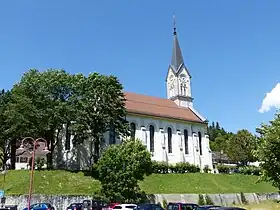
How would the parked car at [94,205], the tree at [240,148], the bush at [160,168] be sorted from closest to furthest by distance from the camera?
the parked car at [94,205], the bush at [160,168], the tree at [240,148]

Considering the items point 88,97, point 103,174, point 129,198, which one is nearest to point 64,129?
point 88,97

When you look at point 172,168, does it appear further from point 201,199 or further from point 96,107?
point 96,107

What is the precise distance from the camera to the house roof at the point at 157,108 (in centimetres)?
6450

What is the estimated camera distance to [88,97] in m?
49.2

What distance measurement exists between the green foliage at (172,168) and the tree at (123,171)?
1669cm

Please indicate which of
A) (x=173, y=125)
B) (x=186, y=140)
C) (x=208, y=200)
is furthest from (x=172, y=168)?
(x=208, y=200)

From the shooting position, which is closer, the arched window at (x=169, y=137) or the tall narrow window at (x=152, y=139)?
the tall narrow window at (x=152, y=139)

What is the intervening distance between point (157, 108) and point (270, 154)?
49175 millimetres

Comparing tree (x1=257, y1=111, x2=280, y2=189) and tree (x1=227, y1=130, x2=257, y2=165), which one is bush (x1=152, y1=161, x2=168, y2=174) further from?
tree (x1=227, y1=130, x2=257, y2=165)

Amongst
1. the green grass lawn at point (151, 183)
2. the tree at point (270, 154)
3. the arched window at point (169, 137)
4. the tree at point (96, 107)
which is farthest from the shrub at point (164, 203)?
the arched window at point (169, 137)

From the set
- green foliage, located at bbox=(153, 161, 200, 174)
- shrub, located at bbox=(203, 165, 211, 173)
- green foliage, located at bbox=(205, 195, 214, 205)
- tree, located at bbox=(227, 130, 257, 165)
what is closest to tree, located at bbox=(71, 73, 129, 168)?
green foliage, located at bbox=(153, 161, 200, 174)

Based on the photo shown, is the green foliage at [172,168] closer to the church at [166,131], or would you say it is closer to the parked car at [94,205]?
the church at [166,131]

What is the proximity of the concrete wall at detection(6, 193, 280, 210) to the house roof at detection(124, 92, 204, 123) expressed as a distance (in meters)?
23.9

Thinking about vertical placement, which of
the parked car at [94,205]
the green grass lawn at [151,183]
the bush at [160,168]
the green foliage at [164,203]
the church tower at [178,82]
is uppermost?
the church tower at [178,82]
